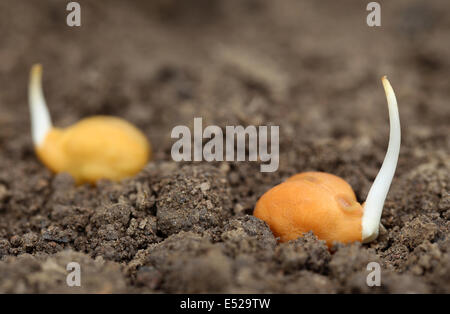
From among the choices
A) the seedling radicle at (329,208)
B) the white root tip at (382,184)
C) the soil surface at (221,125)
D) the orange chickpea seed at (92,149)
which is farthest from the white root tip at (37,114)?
the white root tip at (382,184)

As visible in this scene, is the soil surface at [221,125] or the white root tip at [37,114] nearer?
the soil surface at [221,125]

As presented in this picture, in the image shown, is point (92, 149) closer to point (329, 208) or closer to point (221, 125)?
point (221, 125)

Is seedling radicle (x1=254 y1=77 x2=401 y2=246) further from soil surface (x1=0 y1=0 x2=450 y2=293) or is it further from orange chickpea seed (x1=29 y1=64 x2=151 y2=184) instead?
orange chickpea seed (x1=29 y1=64 x2=151 y2=184)

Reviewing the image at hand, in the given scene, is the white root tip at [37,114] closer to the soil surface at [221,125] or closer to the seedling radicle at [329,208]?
the soil surface at [221,125]

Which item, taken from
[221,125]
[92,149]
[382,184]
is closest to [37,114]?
[92,149]

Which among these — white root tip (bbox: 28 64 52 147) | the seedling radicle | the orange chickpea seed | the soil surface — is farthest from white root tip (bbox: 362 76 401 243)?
white root tip (bbox: 28 64 52 147)
